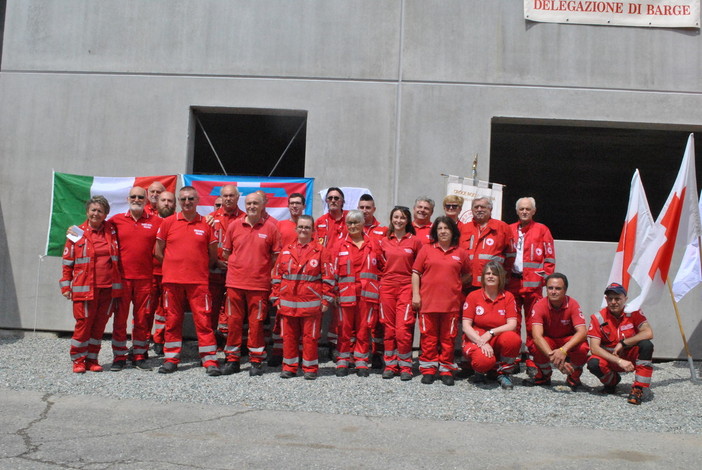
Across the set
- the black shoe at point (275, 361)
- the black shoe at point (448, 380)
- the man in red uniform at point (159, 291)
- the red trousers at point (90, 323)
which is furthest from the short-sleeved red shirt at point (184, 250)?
the black shoe at point (448, 380)

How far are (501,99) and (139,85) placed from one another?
4.97m

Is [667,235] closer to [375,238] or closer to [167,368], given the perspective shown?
[375,238]

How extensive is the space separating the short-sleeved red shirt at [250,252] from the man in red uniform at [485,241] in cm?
217

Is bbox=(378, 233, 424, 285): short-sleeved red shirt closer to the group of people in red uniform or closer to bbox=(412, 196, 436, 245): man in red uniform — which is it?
the group of people in red uniform

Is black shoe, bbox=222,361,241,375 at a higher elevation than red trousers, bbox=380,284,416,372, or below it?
below

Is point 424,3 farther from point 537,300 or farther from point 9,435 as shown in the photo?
point 9,435

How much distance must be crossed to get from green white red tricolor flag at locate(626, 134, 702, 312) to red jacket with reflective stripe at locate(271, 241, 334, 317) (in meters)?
3.42

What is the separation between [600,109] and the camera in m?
8.55

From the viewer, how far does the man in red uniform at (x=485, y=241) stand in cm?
710

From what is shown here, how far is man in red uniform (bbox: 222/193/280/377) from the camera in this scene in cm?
678

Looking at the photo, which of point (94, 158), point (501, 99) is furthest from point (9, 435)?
point (501, 99)

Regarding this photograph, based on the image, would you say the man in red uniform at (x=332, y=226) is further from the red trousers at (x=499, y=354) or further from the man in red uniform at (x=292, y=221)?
the red trousers at (x=499, y=354)

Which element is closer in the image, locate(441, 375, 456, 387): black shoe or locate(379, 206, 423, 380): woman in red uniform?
locate(441, 375, 456, 387): black shoe

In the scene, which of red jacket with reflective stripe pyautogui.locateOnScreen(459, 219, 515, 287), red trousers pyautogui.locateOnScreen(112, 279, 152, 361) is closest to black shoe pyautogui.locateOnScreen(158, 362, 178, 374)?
red trousers pyautogui.locateOnScreen(112, 279, 152, 361)
